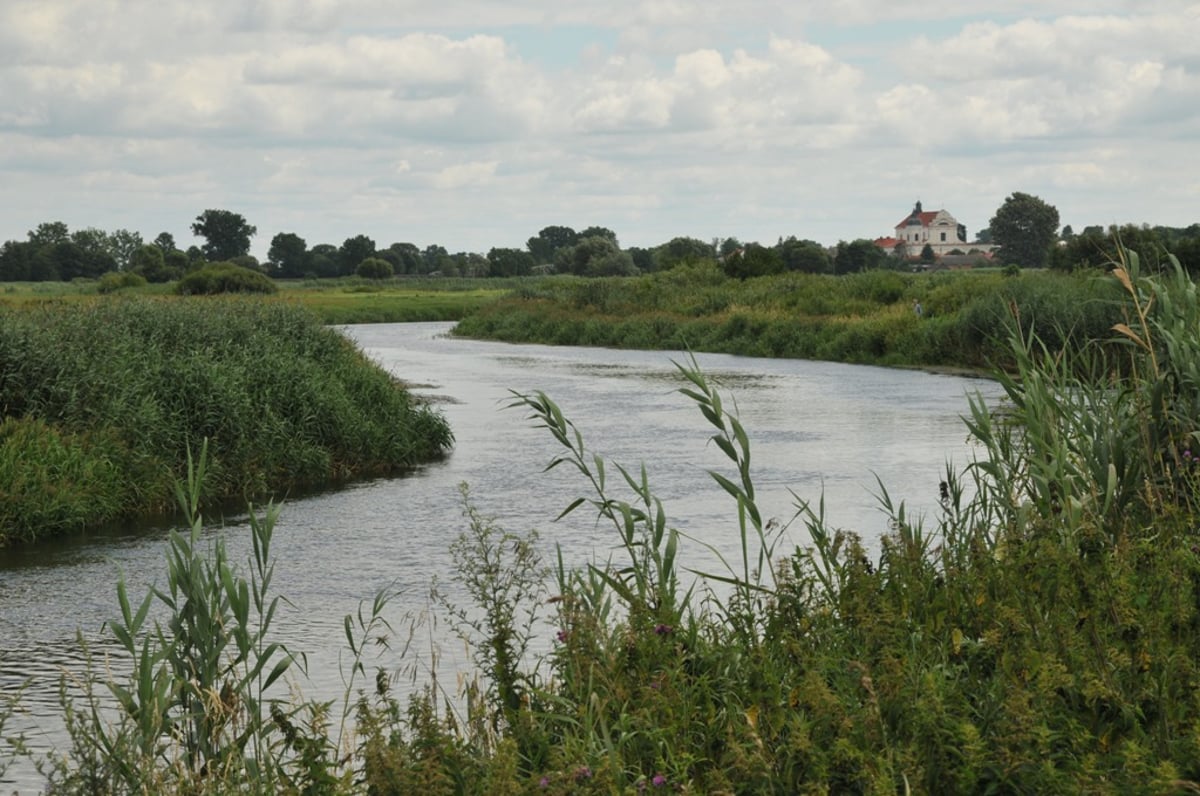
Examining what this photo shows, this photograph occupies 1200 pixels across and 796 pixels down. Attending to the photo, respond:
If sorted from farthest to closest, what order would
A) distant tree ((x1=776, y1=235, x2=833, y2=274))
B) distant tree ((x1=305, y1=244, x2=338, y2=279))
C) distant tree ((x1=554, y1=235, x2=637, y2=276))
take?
distant tree ((x1=305, y1=244, x2=338, y2=279)) < distant tree ((x1=554, y1=235, x2=637, y2=276)) < distant tree ((x1=776, y1=235, x2=833, y2=274))

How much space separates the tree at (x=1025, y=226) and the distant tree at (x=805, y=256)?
17608mm

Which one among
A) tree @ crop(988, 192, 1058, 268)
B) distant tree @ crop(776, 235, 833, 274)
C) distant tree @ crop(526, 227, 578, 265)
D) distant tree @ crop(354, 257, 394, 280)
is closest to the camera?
distant tree @ crop(776, 235, 833, 274)

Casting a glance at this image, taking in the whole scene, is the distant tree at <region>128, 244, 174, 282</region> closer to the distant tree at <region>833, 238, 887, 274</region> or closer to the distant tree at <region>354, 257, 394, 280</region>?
the distant tree at <region>354, 257, 394, 280</region>

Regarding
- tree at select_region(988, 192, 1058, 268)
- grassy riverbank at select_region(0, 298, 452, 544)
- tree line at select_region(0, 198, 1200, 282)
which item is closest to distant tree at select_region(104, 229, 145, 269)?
tree line at select_region(0, 198, 1200, 282)

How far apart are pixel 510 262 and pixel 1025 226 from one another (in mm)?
45921

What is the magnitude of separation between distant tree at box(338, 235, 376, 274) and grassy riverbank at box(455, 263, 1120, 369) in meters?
73.0

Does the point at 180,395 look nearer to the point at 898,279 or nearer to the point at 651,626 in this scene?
the point at 651,626

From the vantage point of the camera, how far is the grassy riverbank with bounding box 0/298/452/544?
46.4 ft

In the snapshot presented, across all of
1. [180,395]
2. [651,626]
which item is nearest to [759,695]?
[651,626]

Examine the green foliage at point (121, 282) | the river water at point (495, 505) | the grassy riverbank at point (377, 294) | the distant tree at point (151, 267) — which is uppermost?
the distant tree at point (151, 267)

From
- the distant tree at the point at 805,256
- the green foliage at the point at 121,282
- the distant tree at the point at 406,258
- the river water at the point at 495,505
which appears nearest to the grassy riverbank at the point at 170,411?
the river water at the point at 495,505

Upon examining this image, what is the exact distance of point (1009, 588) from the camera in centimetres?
590

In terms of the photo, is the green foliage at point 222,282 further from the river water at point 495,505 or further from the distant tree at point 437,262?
the distant tree at point 437,262

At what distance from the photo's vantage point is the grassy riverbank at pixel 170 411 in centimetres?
1413
